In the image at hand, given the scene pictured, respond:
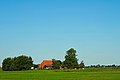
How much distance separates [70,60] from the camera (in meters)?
136

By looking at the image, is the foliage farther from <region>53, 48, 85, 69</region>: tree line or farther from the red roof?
the red roof

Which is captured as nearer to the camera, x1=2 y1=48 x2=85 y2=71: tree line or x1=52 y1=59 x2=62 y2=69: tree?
x1=2 y1=48 x2=85 y2=71: tree line

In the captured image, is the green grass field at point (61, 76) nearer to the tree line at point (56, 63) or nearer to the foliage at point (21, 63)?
the tree line at point (56, 63)

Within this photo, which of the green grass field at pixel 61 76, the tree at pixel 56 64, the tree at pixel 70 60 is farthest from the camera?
the tree at pixel 56 64

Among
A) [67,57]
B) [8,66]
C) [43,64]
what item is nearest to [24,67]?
[8,66]

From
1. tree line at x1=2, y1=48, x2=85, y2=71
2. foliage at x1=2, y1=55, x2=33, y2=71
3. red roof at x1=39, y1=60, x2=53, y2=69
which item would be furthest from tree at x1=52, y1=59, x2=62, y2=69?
red roof at x1=39, y1=60, x2=53, y2=69

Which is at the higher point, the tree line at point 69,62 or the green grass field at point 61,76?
the tree line at point 69,62

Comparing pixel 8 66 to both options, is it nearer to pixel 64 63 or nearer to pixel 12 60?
pixel 12 60

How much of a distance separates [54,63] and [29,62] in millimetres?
12708

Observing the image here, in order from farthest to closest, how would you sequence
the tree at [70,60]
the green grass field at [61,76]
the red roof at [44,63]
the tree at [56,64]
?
the red roof at [44,63], the tree at [56,64], the tree at [70,60], the green grass field at [61,76]

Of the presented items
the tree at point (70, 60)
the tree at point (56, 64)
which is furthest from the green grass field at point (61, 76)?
the tree at point (56, 64)

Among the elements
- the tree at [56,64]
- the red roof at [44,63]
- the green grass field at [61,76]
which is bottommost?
the green grass field at [61,76]

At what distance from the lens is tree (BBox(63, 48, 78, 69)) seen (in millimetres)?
134750

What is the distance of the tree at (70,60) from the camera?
134750 millimetres
